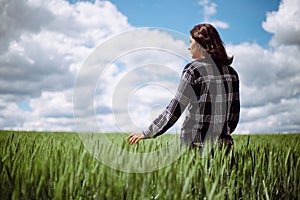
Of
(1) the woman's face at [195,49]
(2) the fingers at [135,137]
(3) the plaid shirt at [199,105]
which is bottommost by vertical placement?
(2) the fingers at [135,137]

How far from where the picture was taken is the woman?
2.48 m

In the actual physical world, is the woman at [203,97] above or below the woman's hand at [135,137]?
above

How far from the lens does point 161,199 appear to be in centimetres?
134

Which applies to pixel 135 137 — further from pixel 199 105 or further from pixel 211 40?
pixel 211 40

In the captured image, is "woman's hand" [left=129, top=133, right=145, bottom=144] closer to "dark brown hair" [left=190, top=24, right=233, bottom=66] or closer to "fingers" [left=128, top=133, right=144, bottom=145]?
"fingers" [left=128, top=133, right=144, bottom=145]

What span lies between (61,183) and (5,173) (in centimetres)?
50

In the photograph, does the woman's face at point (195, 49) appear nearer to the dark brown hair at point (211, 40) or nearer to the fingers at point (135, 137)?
the dark brown hair at point (211, 40)

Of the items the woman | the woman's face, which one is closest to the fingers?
the woman

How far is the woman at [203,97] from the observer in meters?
2.48

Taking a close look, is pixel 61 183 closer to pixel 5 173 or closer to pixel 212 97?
pixel 5 173

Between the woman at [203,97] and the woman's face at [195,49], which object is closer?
the woman at [203,97]

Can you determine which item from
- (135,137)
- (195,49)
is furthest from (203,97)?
(135,137)

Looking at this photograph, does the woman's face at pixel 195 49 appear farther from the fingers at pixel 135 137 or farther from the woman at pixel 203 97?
the fingers at pixel 135 137

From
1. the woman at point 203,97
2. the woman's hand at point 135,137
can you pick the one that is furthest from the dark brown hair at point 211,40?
the woman's hand at point 135,137
